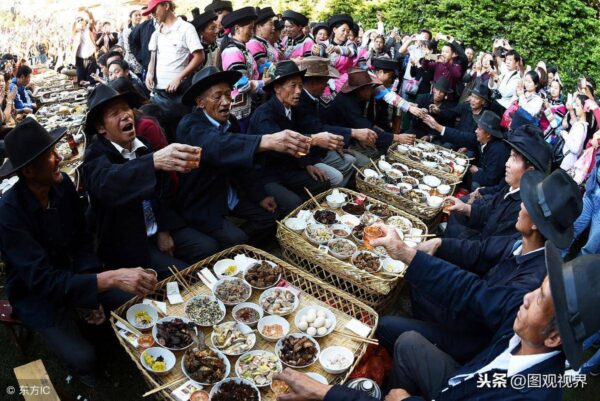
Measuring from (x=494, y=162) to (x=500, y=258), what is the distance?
11.4 ft

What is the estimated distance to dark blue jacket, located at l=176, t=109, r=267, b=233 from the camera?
5129 millimetres

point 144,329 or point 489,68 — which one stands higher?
point 489,68

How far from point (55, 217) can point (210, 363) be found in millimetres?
2217

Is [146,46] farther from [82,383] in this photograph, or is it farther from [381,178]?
[82,383]

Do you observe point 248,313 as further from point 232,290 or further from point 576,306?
point 576,306

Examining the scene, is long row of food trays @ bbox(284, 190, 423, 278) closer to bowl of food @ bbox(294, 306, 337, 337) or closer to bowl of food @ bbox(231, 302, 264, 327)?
bowl of food @ bbox(294, 306, 337, 337)

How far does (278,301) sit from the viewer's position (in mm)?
4426

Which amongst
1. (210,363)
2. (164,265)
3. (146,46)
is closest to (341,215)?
(164,265)

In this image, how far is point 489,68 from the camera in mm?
12078

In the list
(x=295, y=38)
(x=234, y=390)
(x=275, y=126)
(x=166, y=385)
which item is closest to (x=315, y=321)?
(x=234, y=390)

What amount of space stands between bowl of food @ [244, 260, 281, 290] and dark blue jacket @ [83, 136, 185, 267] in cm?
131

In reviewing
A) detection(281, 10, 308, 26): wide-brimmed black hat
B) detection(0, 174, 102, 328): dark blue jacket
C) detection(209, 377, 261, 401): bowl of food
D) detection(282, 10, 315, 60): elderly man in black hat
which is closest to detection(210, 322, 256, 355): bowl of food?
detection(209, 377, 261, 401): bowl of food

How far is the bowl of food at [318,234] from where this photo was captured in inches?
212

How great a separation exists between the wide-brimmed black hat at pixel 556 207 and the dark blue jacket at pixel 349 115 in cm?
493
